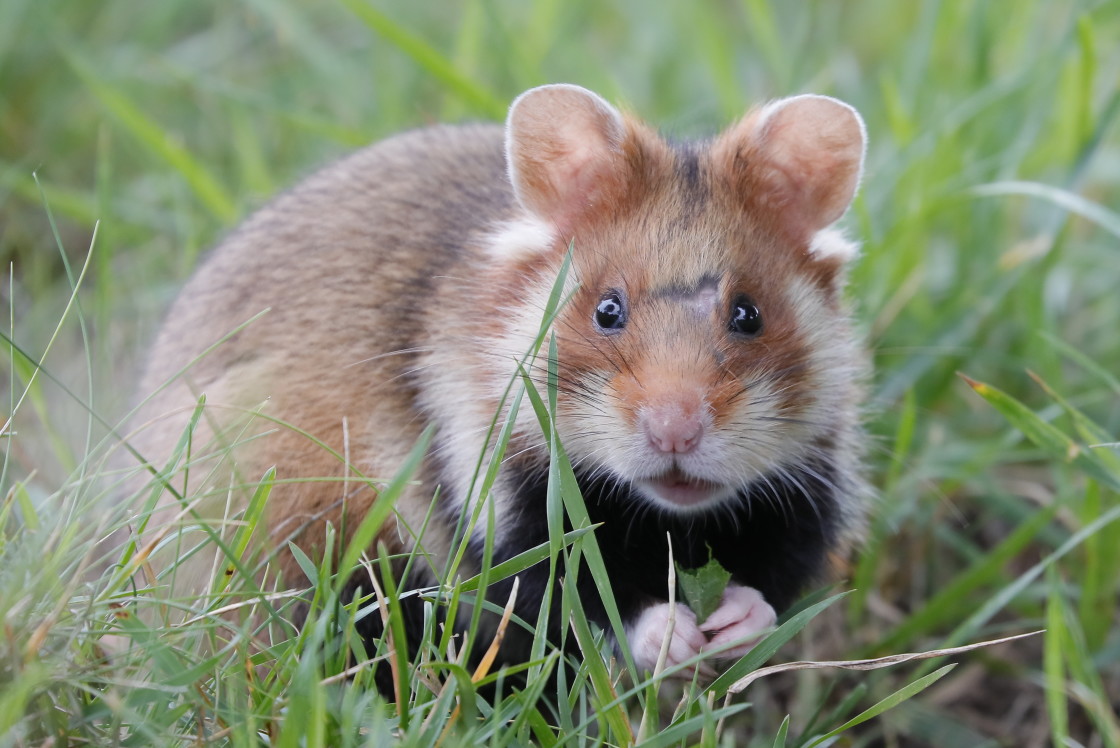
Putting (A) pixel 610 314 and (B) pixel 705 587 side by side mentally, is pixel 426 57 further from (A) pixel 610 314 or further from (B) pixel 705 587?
(B) pixel 705 587

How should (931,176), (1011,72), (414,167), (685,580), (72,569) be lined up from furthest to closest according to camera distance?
(1011,72) → (931,176) → (414,167) → (685,580) → (72,569)

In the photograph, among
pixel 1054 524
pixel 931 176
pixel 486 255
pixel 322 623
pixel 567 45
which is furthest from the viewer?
pixel 567 45

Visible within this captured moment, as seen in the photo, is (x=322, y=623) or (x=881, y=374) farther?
(x=881, y=374)

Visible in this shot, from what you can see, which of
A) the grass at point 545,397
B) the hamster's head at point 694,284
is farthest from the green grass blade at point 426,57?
the hamster's head at point 694,284

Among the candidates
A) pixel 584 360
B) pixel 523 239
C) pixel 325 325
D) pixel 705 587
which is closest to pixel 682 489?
pixel 705 587

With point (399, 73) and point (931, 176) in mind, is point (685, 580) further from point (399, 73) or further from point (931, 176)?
point (399, 73)

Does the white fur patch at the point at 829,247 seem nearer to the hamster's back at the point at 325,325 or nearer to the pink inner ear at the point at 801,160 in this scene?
the pink inner ear at the point at 801,160

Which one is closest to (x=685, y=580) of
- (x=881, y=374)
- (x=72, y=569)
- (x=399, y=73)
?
(x=72, y=569)
